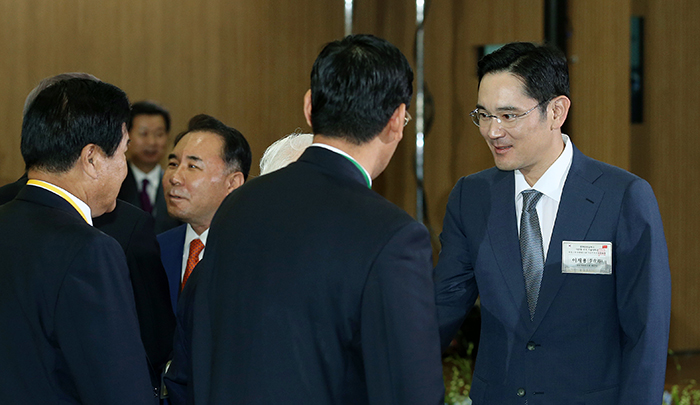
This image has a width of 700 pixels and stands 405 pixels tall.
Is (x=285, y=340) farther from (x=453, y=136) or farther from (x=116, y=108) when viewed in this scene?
(x=453, y=136)

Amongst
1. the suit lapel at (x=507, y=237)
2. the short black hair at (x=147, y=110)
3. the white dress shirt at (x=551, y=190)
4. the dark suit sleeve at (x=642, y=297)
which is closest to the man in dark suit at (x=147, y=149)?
the short black hair at (x=147, y=110)

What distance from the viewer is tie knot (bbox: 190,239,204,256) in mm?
2582

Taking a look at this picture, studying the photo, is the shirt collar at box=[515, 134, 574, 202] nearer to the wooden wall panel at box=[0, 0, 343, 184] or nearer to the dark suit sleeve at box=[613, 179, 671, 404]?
the dark suit sleeve at box=[613, 179, 671, 404]

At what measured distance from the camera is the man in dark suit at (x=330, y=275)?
118 cm

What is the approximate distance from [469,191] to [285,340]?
1094 millimetres

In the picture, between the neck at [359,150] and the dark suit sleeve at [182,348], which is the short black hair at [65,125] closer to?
the dark suit sleeve at [182,348]

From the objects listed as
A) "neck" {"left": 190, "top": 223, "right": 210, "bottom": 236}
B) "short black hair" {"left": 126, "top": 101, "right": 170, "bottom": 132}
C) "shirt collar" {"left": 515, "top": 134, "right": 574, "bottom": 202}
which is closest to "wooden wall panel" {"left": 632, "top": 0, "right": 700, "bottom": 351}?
"short black hair" {"left": 126, "top": 101, "right": 170, "bottom": 132}

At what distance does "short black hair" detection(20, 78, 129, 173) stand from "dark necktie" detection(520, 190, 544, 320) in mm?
1088

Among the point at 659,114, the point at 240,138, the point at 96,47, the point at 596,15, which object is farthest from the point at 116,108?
the point at 659,114

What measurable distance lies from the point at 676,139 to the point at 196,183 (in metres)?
4.33

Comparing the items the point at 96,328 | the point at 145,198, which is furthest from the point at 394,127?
the point at 145,198

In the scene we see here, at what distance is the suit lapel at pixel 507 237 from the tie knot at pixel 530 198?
0.11 feet

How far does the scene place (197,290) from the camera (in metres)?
1.34

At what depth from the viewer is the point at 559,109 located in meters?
2.03
